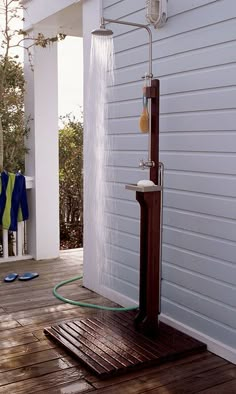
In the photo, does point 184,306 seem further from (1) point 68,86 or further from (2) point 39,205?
(1) point 68,86

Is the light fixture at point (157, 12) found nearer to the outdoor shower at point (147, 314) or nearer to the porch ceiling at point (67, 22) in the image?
the outdoor shower at point (147, 314)

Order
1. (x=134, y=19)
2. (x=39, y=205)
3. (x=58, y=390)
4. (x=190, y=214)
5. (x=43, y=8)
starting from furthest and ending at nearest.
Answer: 1. (x=39, y=205)
2. (x=43, y=8)
3. (x=134, y=19)
4. (x=190, y=214)
5. (x=58, y=390)

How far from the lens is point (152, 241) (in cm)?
276

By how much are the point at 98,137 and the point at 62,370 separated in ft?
5.79

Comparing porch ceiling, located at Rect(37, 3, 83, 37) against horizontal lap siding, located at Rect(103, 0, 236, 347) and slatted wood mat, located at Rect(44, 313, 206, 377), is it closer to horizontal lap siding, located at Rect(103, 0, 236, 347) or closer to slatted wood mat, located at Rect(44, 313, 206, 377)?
horizontal lap siding, located at Rect(103, 0, 236, 347)

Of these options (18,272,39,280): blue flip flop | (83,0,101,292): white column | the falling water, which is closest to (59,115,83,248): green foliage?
(18,272,39,280): blue flip flop

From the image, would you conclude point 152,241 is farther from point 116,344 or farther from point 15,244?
point 15,244

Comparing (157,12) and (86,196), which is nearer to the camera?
(157,12)

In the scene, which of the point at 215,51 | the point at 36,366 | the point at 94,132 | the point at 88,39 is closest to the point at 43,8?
the point at 88,39

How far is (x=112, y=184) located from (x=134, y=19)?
1075 millimetres

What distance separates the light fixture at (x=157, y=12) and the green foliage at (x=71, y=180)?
307cm

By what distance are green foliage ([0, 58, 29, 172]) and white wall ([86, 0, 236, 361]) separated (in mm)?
1541

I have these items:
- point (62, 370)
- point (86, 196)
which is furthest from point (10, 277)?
point (62, 370)

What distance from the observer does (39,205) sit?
4602 mm
